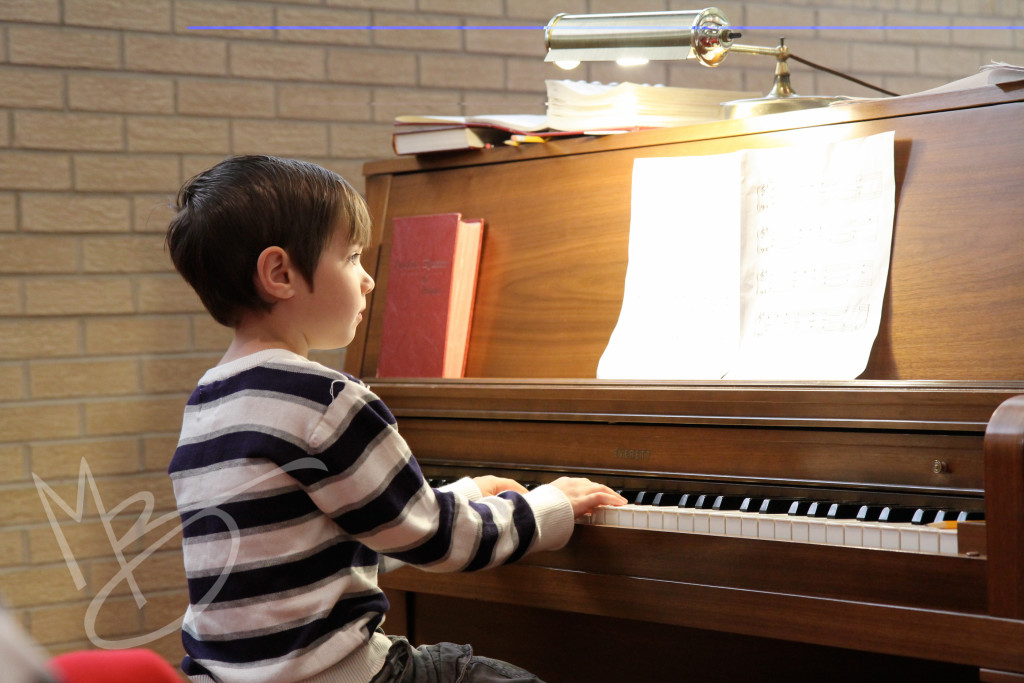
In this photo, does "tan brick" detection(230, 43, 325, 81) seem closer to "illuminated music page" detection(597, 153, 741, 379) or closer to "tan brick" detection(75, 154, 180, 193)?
"tan brick" detection(75, 154, 180, 193)

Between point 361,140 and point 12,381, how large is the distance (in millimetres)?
1130

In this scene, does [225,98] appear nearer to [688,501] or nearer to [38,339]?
[38,339]

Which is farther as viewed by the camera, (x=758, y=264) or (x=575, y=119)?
(x=575, y=119)

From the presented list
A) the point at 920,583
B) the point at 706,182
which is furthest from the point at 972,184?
the point at 920,583

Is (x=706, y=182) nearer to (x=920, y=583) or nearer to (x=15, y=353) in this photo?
(x=920, y=583)

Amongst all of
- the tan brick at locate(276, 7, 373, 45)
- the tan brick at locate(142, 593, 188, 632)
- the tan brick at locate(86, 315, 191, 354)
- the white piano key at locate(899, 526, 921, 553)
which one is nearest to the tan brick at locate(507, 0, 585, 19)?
the tan brick at locate(276, 7, 373, 45)

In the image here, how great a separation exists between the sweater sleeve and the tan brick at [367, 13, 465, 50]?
191 centimetres

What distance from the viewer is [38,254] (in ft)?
9.18

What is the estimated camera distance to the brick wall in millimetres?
2777

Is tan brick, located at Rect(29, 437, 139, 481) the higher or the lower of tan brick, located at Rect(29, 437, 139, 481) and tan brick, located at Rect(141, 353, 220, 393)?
the lower

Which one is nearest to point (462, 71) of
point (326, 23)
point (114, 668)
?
point (326, 23)

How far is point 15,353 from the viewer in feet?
9.09

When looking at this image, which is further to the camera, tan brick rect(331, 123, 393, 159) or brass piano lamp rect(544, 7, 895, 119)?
tan brick rect(331, 123, 393, 159)

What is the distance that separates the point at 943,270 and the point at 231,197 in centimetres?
108
